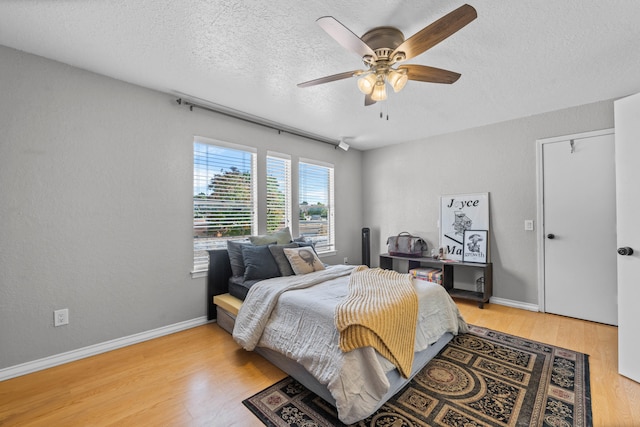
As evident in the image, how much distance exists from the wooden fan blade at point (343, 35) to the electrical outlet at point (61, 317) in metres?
2.98

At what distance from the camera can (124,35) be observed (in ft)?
6.53

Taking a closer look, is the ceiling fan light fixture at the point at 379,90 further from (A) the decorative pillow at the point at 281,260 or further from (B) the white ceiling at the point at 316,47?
(A) the decorative pillow at the point at 281,260

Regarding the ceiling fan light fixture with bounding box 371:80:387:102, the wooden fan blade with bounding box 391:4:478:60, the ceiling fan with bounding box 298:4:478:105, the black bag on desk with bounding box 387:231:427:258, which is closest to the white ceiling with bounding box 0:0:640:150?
the ceiling fan with bounding box 298:4:478:105

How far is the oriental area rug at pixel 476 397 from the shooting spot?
5.36 ft

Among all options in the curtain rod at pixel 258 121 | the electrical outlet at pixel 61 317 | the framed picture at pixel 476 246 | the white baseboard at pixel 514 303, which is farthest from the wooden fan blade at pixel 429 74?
the electrical outlet at pixel 61 317

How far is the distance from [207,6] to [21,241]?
2292mm

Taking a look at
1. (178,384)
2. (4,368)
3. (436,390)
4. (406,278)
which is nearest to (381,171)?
(406,278)

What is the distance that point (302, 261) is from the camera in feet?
10.1

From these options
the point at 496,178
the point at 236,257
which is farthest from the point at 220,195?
the point at 496,178

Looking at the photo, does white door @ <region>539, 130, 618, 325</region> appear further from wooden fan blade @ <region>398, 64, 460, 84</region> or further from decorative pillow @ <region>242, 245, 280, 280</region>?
decorative pillow @ <region>242, 245, 280, 280</region>

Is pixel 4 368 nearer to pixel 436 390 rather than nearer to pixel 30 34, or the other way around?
pixel 30 34

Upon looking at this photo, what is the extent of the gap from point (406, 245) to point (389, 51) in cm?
315

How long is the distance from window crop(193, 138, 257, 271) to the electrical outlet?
1112 mm

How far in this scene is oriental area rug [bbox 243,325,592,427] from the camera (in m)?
1.63
